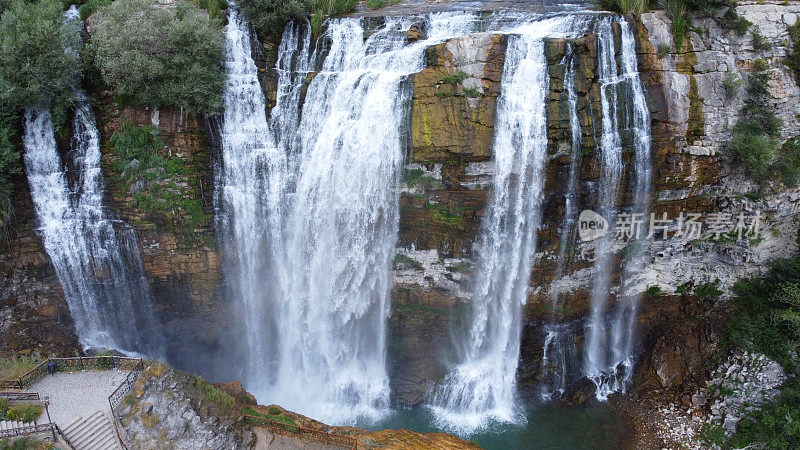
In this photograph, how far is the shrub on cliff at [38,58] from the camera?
16.3 meters

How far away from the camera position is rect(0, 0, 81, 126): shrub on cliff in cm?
1630

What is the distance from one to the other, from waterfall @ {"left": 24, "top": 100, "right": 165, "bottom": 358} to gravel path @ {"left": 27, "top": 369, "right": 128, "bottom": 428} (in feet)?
12.7

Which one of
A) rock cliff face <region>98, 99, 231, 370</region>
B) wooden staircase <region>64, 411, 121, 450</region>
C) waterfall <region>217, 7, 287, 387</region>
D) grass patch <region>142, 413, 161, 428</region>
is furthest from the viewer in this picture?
waterfall <region>217, 7, 287, 387</region>

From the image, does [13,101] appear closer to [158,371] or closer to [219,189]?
[219,189]

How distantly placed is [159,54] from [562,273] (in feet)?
55.0

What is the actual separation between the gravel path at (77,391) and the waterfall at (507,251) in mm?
11222

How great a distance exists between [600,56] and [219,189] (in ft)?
47.6

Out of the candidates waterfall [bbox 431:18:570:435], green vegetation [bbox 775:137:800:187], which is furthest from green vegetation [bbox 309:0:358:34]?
green vegetation [bbox 775:137:800:187]

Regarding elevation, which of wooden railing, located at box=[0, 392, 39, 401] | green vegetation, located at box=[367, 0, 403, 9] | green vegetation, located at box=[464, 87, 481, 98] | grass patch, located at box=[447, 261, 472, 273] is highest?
green vegetation, located at box=[367, 0, 403, 9]

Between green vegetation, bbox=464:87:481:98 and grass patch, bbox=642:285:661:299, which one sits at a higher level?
green vegetation, bbox=464:87:481:98

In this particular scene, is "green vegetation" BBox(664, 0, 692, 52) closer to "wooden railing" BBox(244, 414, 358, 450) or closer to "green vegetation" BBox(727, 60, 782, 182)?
"green vegetation" BBox(727, 60, 782, 182)

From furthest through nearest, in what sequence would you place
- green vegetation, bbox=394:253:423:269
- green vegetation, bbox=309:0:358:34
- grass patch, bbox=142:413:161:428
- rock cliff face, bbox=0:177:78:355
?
green vegetation, bbox=309:0:358:34 → green vegetation, bbox=394:253:423:269 → rock cliff face, bbox=0:177:78:355 → grass patch, bbox=142:413:161:428

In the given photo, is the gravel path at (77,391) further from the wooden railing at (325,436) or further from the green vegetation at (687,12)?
the green vegetation at (687,12)

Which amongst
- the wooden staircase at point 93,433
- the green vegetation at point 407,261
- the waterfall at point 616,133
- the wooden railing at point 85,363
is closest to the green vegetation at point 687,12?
the waterfall at point 616,133
